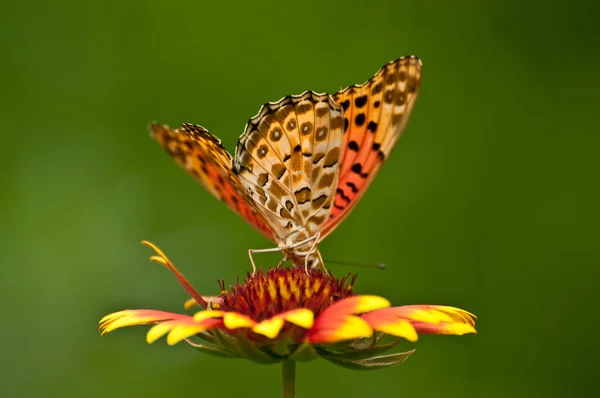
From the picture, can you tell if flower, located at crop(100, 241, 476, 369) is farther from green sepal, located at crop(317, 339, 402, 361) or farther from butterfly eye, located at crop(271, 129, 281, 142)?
butterfly eye, located at crop(271, 129, 281, 142)

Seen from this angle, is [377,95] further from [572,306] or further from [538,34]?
[538,34]

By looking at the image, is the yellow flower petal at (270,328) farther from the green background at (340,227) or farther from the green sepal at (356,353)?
the green background at (340,227)

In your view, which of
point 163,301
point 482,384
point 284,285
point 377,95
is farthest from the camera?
point 163,301

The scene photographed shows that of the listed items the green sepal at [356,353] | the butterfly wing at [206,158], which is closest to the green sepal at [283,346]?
the green sepal at [356,353]

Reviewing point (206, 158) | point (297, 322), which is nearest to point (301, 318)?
point (297, 322)

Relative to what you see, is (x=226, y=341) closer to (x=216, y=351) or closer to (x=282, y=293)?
(x=216, y=351)

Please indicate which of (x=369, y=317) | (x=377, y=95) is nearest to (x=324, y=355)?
(x=369, y=317)

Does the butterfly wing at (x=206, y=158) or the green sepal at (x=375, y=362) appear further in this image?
the butterfly wing at (x=206, y=158)

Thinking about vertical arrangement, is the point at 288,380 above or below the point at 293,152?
below
